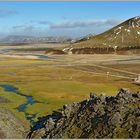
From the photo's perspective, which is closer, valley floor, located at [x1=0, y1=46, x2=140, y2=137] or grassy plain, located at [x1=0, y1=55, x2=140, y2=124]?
valley floor, located at [x1=0, y1=46, x2=140, y2=137]

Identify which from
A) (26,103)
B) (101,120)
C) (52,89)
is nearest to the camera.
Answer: (101,120)

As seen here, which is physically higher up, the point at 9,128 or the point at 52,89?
the point at 9,128

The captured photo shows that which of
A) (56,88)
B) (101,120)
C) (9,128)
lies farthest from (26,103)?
(101,120)

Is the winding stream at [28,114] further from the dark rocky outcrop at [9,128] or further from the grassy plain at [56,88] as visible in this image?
the dark rocky outcrop at [9,128]

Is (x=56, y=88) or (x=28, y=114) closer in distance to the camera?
(x=28, y=114)

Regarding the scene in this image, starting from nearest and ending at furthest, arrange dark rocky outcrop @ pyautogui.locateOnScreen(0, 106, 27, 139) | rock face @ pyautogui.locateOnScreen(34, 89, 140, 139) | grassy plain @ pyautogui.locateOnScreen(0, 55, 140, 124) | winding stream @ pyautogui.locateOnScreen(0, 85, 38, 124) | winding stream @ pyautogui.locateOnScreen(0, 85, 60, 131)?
rock face @ pyautogui.locateOnScreen(34, 89, 140, 139), dark rocky outcrop @ pyautogui.locateOnScreen(0, 106, 27, 139), winding stream @ pyautogui.locateOnScreen(0, 85, 60, 131), winding stream @ pyautogui.locateOnScreen(0, 85, 38, 124), grassy plain @ pyautogui.locateOnScreen(0, 55, 140, 124)

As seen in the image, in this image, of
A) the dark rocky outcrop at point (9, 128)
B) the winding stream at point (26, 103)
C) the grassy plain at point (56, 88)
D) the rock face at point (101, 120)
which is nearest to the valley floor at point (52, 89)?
the grassy plain at point (56, 88)

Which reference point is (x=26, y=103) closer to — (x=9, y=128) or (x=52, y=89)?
(x=52, y=89)

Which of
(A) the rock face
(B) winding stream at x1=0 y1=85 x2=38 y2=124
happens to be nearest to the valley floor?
(B) winding stream at x1=0 y1=85 x2=38 y2=124

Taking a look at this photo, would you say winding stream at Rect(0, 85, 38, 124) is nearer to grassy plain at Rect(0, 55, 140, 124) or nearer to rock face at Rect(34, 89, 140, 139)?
grassy plain at Rect(0, 55, 140, 124)
